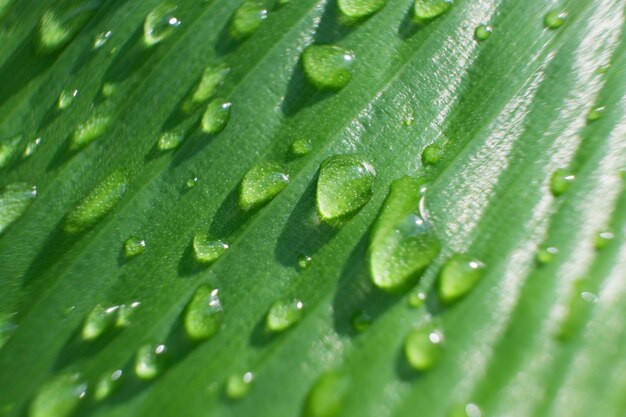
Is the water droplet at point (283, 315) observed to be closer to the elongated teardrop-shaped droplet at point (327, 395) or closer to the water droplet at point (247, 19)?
the elongated teardrop-shaped droplet at point (327, 395)

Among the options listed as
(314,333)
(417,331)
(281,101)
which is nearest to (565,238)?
(417,331)

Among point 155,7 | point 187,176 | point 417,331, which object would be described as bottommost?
point 417,331

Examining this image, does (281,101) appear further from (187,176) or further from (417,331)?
(417,331)

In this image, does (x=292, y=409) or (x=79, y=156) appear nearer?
(x=292, y=409)

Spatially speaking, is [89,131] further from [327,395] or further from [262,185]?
[327,395]

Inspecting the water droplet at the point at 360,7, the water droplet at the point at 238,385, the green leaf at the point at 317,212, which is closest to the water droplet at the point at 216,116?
the green leaf at the point at 317,212

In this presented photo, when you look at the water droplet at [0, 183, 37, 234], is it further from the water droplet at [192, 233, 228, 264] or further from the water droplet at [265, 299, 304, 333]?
the water droplet at [265, 299, 304, 333]

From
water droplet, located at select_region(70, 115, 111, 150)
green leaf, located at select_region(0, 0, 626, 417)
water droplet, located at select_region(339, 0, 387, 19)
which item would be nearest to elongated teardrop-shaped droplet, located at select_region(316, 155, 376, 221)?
green leaf, located at select_region(0, 0, 626, 417)

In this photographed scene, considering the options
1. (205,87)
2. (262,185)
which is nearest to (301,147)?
(262,185)
